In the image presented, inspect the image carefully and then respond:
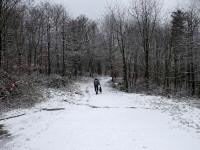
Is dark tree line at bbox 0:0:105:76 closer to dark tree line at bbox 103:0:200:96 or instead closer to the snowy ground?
dark tree line at bbox 103:0:200:96

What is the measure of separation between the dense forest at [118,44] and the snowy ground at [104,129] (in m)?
12.9

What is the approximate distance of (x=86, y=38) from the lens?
52.8m

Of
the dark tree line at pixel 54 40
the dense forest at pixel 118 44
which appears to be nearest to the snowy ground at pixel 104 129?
the dense forest at pixel 118 44

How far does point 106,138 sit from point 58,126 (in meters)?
3.00

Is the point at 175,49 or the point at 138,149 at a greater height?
the point at 175,49

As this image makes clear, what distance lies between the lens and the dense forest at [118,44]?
30281mm

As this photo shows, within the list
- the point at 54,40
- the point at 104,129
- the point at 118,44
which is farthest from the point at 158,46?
the point at 104,129

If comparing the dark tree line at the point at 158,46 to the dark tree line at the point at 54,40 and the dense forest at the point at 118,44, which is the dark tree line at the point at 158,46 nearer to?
the dense forest at the point at 118,44

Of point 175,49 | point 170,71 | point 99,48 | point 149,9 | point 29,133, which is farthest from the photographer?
point 99,48

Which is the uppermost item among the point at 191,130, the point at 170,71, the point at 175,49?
the point at 175,49

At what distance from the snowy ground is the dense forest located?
12.9 meters

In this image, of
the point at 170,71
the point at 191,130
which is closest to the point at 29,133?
the point at 191,130

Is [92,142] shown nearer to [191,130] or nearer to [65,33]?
[191,130]

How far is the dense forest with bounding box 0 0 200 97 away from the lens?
30.3 metres
